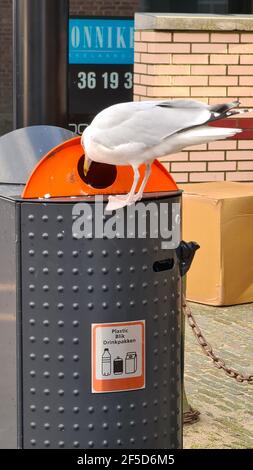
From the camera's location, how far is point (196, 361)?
7258mm

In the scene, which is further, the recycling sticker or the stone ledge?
the stone ledge

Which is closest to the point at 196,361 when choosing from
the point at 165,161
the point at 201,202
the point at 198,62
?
the point at 201,202

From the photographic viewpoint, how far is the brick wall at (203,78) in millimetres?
9492

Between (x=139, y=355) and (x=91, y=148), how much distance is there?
0.75m

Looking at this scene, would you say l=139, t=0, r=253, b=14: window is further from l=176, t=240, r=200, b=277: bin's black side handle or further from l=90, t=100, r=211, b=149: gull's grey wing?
l=90, t=100, r=211, b=149: gull's grey wing

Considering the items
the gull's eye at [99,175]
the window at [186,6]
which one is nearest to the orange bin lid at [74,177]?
the gull's eye at [99,175]

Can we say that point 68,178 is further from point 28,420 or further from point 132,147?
point 28,420

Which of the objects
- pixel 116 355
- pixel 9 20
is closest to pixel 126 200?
pixel 116 355

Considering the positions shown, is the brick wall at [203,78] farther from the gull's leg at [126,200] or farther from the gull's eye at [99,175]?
the gull's leg at [126,200]

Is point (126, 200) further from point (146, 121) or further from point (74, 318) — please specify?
point (74, 318)

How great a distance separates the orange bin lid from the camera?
405 centimetres

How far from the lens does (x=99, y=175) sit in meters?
4.17

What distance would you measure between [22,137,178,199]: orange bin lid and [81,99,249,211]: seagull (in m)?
0.14

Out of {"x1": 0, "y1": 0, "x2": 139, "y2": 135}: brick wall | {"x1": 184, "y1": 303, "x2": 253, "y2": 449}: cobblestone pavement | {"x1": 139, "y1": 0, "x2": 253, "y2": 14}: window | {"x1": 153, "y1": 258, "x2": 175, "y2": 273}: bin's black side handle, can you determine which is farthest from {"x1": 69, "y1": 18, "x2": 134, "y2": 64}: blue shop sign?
{"x1": 153, "y1": 258, "x2": 175, "y2": 273}: bin's black side handle
